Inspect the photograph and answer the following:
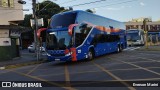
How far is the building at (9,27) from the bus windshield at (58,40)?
10.6 metres

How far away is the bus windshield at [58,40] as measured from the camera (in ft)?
72.7

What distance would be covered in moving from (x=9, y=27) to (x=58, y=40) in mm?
12021

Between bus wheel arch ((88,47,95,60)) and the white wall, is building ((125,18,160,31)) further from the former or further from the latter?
bus wheel arch ((88,47,95,60))

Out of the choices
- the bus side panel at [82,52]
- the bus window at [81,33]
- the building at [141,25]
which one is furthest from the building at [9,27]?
the building at [141,25]

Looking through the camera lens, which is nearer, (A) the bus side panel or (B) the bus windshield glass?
(B) the bus windshield glass

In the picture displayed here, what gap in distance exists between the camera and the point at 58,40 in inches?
885

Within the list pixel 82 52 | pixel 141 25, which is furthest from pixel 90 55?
pixel 141 25

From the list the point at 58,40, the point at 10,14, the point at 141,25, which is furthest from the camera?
the point at 141,25

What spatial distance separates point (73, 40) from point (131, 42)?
32850 millimetres

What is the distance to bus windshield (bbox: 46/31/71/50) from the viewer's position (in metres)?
22.2

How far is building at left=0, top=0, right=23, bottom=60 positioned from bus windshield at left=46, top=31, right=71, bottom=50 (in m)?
10.6

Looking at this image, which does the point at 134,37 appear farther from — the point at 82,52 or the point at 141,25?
the point at 141,25

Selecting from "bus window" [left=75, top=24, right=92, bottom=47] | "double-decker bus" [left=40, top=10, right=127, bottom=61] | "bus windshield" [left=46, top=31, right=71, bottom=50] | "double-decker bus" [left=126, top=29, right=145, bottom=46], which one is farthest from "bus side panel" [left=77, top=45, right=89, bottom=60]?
"double-decker bus" [left=126, top=29, right=145, bottom=46]

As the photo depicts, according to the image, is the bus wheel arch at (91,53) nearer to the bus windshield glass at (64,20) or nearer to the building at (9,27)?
the bus windshield glass at (64,20)
